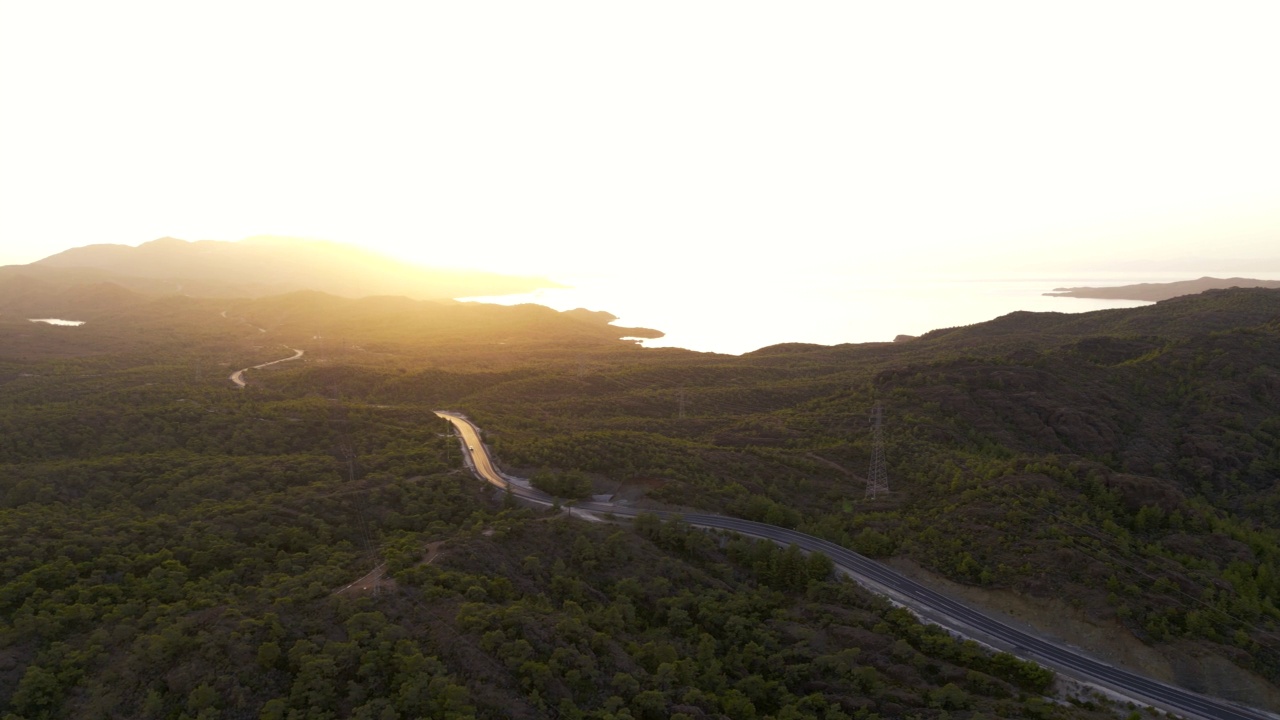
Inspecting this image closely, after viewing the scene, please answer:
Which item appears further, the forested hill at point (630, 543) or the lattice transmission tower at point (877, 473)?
the lattice transmission tower at point (877, 473)

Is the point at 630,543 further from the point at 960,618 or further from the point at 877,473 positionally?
the point at 877,473

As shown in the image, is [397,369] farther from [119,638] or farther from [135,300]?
[135,300]

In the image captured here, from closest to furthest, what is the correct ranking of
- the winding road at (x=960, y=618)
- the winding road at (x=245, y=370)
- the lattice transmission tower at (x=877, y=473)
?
the winding road at (x=960, y=618), the lattice transmission tower at (x=877, y=473), the winding road at (x=245, y=370)

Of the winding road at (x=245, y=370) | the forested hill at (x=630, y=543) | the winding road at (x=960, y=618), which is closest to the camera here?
the forested hill at (x=630, y=543)

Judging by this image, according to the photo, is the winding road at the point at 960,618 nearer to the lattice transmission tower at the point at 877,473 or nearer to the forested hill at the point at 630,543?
the forested hill at the point at 630,543

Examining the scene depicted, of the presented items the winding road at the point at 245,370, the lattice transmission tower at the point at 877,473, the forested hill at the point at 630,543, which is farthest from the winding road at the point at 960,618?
the winding road at the point at 245,370

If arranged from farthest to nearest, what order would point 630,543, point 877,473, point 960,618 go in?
point 877,473
point 630,543
point 960,618

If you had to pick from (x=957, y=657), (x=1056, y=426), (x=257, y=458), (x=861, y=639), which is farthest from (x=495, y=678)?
(x=1056, y=426)

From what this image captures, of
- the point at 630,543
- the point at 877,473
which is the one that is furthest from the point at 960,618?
the point at 630,543
